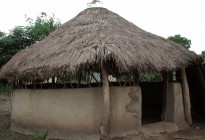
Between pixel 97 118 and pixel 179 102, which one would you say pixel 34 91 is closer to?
pixel 97 118

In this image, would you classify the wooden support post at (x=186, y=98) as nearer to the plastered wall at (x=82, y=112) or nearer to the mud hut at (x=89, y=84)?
the mud hut at (x=89, y=84)

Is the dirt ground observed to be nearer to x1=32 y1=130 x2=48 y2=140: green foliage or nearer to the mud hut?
x1=32 y1=130 x2=48 y2=140: green foliage

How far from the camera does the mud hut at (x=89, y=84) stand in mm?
7172

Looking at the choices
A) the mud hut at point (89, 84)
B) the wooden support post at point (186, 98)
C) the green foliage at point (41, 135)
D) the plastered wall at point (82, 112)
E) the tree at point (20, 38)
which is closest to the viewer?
the mud hut at point (89, 84)

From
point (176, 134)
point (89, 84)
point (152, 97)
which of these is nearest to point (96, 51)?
point (89, 84)

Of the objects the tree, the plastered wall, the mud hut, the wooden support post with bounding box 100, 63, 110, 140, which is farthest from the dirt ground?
the tree

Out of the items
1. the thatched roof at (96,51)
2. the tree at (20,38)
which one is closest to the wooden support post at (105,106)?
the thatched roof at (96,51)

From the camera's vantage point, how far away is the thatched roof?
7.05m

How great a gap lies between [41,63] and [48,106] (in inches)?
45.4

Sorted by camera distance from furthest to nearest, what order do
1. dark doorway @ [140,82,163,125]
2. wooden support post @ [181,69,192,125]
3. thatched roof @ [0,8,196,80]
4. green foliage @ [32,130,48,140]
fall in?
dark doorway @ [140,82,163,125]
wooden support post @ [181,69,192,125]
green foliage @ [32,130,48,140]
thatched roof @ [0,8,196,80]

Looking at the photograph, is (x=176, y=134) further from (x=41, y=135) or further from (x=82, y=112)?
(x=41, y=135)

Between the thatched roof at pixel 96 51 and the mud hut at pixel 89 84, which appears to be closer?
the thatched roof at pixel 96 51

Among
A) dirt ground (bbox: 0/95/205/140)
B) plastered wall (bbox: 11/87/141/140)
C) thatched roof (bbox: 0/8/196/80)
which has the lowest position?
dirt ground (bbox: 0/95/205/140)

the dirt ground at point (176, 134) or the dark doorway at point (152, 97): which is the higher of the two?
the dark doorway at point (152, 97)
